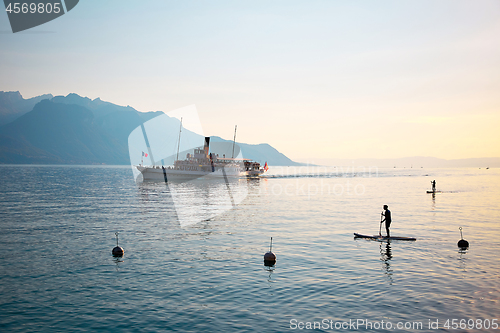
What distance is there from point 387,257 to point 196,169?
4691 inches

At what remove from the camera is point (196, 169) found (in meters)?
138

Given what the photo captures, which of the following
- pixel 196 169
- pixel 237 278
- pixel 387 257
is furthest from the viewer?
pixel 196 169

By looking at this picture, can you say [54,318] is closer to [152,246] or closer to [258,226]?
[152,246]

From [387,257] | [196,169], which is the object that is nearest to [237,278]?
[387,257]

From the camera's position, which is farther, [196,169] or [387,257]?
[196,169]

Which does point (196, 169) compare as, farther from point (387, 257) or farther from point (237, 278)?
point (237, 278)

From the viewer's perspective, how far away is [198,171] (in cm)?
13700

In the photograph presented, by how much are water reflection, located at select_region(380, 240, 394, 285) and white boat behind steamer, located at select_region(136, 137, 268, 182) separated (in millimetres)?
114189

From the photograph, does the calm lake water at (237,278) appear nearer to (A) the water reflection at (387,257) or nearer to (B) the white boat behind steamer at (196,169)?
(A) the water reflection at (387,257)

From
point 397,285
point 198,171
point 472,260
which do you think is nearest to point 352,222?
point 472,260

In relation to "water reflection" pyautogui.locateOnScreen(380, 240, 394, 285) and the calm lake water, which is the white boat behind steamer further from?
"water reflection" pyautogui.locateOnScreen(380, 240, 394, 285)

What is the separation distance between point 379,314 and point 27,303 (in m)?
15.9

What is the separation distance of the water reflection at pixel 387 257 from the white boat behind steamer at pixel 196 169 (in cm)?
11419

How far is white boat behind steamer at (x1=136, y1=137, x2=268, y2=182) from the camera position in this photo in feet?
441
